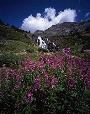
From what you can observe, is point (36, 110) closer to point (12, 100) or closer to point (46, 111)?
point (46, 111)

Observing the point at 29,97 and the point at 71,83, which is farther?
the point at 71,83

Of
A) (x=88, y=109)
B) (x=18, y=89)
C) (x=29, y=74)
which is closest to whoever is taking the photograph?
(x=88, y=109)

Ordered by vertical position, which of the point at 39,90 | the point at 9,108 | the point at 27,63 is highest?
the point at 27,63

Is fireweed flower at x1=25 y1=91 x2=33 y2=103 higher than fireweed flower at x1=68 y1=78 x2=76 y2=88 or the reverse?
the reverse

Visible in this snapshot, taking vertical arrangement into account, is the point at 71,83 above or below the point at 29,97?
above

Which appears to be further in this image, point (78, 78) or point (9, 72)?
point (9, 72)

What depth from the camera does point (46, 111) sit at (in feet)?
22.7

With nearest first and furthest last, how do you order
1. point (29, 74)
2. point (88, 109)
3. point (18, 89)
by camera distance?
point (88, 109) → point (18, 89) → point (29, 74)

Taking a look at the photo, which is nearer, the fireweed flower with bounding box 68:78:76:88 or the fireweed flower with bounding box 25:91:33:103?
the fireweed flower with bounding box 25:91:33:103

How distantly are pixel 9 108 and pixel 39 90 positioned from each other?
1072 millimetres

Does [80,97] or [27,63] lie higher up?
[27,63]

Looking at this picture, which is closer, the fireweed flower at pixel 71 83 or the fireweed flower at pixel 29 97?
the fireweed flower at pixel 29 97

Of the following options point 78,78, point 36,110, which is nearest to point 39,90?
point 36,110

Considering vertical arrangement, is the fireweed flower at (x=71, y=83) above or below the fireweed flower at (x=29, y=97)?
above
